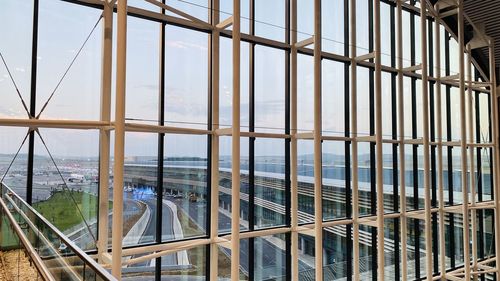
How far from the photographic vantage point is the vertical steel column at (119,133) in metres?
3.37

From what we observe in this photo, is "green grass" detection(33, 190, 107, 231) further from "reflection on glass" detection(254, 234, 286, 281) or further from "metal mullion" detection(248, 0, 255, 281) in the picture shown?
"reflection on glass" detection(254, 234, 286, 281)

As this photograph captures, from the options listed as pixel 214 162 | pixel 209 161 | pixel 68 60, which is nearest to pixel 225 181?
pixel 209 161

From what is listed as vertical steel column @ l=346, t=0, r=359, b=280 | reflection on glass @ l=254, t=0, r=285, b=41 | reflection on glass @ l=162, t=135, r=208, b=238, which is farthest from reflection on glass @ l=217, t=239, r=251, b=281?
reflection on glass @ l=254, t=0, r=285, b=41

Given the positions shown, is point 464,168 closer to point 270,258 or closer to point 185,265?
point 270,258

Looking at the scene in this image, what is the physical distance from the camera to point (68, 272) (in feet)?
5.42

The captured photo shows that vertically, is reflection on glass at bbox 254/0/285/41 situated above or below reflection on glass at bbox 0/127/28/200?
above

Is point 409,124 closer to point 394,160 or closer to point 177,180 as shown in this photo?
point 394,160

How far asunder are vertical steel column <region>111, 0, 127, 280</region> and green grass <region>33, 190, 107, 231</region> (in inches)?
37.1

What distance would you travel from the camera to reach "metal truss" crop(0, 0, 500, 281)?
3.74m

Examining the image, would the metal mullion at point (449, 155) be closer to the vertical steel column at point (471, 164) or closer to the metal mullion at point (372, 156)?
the vertical steel column at point (471, 164)

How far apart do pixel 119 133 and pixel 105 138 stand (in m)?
0.70

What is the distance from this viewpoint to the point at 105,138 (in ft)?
13.0

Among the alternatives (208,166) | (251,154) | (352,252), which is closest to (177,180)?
(208,166)

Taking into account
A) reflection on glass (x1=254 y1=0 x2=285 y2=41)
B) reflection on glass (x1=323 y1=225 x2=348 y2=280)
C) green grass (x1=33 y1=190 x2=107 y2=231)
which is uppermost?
reflection on glass (x1=254 y1=0 x2=285 y2=41)
